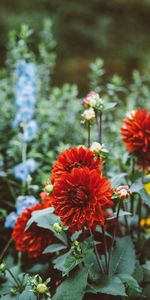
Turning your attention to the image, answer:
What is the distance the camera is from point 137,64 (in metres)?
3.89

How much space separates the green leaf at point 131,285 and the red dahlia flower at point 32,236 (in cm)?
19

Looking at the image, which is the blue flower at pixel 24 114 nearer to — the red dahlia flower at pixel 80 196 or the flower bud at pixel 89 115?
the flower bud at pixel 89 115

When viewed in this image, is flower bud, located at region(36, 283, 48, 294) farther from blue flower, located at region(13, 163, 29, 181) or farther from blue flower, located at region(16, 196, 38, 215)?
blue flower, located at region(13, 163, 29, 181)

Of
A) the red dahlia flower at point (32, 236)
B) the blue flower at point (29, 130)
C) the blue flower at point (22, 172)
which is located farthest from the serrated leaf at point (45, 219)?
the blue flower at point (29, 130)

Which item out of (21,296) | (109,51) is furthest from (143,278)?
(109,51)

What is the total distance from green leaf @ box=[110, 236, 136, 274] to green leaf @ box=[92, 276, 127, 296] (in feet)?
0.21

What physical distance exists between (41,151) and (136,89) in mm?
457

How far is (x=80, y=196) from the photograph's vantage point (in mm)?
733

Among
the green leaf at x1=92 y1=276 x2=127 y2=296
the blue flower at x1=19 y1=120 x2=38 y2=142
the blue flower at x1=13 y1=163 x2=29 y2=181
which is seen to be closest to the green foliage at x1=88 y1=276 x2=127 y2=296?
the green leaf at x1=92 y1=276 x2=127 y2=296

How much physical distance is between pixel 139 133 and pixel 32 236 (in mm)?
305

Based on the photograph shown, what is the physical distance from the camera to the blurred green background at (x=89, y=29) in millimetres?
3703

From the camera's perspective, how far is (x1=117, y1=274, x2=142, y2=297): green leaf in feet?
2.60

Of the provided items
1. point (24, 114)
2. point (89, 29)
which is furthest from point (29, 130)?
point (89, 29)

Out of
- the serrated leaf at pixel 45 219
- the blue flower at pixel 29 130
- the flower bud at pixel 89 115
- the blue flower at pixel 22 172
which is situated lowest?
the serrated leaf at pixel 45 219
